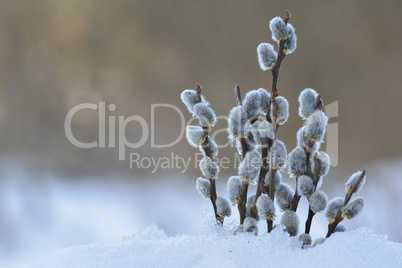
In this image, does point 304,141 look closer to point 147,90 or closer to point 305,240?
point 305,240

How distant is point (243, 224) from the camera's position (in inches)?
13.3

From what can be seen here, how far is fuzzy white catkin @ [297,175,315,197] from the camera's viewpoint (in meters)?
0.31

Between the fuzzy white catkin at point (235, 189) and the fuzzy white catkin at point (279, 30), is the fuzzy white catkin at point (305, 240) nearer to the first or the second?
the fuzzy white catkin at point (235, 189)

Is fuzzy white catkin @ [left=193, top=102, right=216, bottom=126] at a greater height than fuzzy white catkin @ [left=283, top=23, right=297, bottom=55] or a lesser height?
lesser

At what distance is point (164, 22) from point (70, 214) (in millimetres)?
688

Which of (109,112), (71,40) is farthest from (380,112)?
(71,40)

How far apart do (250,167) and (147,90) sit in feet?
3.16

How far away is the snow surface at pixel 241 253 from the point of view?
10.9 inches
